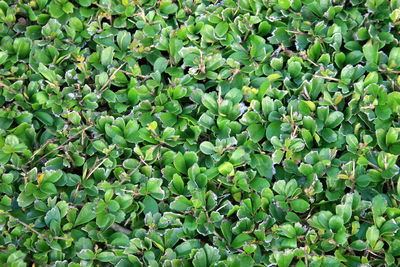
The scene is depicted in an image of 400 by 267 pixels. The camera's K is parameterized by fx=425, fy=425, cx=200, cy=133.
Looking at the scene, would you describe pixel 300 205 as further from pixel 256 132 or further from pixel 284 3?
pixel 284 3

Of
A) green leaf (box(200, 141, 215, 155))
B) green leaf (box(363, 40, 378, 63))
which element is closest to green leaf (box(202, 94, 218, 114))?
green leaf (box(200, 141, 215, 155))

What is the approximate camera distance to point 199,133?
164cm

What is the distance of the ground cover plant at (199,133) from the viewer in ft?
4.76

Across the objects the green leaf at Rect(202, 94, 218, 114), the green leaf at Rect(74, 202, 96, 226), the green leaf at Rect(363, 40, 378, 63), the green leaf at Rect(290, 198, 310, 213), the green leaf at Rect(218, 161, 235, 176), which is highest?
the green leaf at Rect(363, 40, 378, 63)

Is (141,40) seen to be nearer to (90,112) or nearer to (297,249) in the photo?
(90,112)

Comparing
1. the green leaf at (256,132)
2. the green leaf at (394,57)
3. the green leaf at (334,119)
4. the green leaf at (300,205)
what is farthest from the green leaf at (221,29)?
the green leaf at (300,205)

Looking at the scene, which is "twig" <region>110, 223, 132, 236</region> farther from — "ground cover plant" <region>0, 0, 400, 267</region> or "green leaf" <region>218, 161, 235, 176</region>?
"green leaf" <region>218, 161, 235, 176</region>

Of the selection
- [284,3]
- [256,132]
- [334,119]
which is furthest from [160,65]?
[334,119]

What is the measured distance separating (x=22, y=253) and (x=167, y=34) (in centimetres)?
107

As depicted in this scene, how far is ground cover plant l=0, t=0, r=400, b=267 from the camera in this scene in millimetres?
1450

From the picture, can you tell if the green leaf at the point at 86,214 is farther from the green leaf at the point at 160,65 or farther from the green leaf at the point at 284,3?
the green leaf at the point at 284,3

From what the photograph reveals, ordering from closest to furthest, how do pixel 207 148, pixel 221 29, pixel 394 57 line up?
1. pixel 207 148
2. pixel 394 57
3. pixel 221 29

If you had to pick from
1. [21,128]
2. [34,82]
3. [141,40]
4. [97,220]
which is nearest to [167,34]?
[141,40]

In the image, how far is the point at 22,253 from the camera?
1.43 meters
